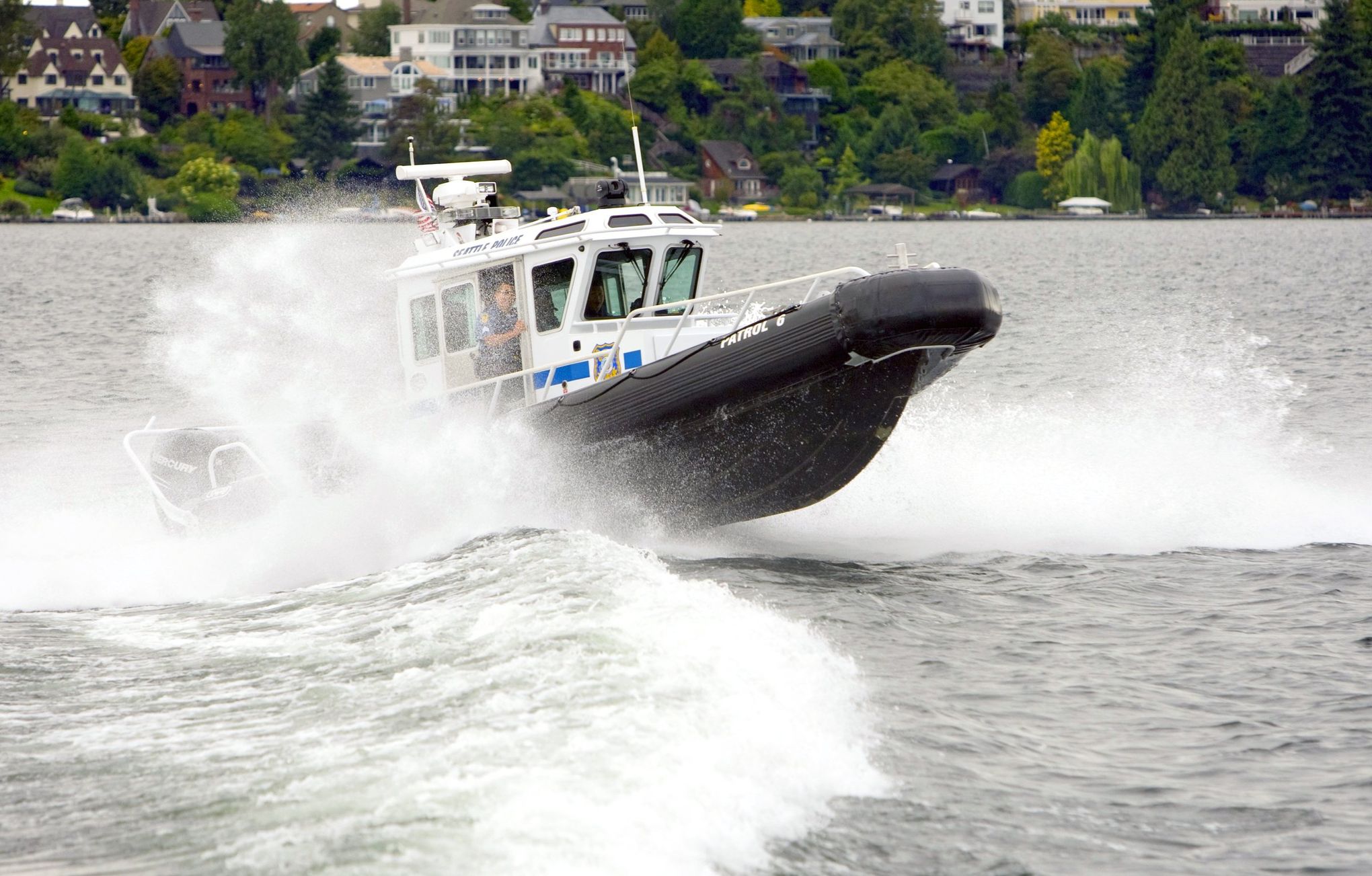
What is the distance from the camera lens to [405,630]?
32.0 ft

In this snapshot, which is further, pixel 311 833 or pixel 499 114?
pixel 499 114

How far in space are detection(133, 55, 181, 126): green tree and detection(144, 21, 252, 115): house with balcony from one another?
1.06 m

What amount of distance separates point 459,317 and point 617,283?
1.29 metres

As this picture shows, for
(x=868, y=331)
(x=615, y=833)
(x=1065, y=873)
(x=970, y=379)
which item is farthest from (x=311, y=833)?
(x=970, y=379)

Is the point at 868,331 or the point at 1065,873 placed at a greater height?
the point at 868,331

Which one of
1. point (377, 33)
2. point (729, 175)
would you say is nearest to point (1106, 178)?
point (729, 175)

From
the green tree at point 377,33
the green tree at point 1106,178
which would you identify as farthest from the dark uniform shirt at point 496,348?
the green tree at point 377,33

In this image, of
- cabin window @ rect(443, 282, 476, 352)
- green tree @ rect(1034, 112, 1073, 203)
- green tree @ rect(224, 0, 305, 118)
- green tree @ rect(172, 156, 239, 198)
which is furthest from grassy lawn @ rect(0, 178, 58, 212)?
cabin window @ rect(443, 282, 476, 352)

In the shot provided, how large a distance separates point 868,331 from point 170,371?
20115 mm

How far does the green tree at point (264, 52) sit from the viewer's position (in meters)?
137

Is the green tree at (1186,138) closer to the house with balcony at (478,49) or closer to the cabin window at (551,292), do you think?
the house with balcony at (478,49)

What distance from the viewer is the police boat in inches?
458

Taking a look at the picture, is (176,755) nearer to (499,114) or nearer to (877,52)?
(499,114)

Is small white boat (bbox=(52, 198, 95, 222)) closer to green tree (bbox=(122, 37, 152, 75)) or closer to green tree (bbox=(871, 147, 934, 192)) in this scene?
green tree (bbox=(122, 37, 152, 75))
